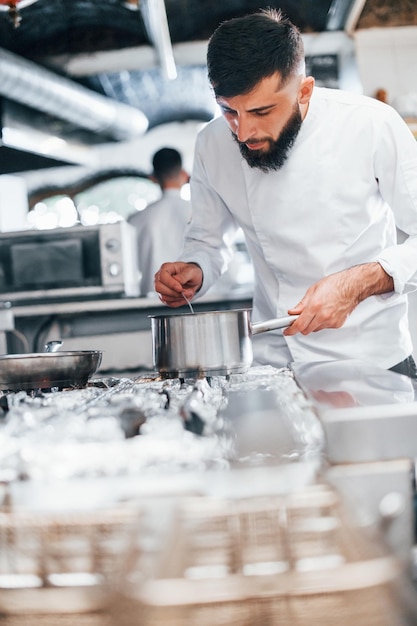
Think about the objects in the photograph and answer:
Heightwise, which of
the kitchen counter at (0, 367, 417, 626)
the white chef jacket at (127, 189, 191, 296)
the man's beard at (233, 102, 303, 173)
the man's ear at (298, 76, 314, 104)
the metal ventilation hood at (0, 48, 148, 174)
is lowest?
the kitchen counter at (0, 367, 417, 626)

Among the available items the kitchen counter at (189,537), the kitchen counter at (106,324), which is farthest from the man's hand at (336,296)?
the kitchen counter at (106,324)

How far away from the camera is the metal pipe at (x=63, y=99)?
4.32 meters

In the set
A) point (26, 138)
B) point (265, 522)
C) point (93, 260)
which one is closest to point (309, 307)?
point (265, 522)

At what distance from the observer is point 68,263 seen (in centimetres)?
423

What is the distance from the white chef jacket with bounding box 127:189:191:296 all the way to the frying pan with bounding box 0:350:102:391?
10.6 ft

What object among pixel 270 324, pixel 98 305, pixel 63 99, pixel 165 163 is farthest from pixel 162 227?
pixel 270 324

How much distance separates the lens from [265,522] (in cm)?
78

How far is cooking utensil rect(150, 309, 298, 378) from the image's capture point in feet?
4.58

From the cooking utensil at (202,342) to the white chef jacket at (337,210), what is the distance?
571 mm

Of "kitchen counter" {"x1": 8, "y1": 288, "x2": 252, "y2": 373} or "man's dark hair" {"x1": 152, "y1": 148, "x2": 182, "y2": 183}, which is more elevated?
"man's dark hair" {"x1": 152, "y1": 148, "x2": 182, "y2": 183}

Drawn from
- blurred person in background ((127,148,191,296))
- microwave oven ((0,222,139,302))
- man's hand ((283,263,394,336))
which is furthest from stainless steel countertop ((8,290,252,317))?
man's hand ((283,263,394,336))

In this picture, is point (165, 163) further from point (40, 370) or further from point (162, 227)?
point (40, 370)

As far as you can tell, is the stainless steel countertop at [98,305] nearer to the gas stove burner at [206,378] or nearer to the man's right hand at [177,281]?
the man's right hand at [177,281]

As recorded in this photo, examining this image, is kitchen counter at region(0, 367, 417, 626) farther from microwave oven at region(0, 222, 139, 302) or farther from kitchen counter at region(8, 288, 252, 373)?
microwave oven at region(0, 222, 139, 302)
